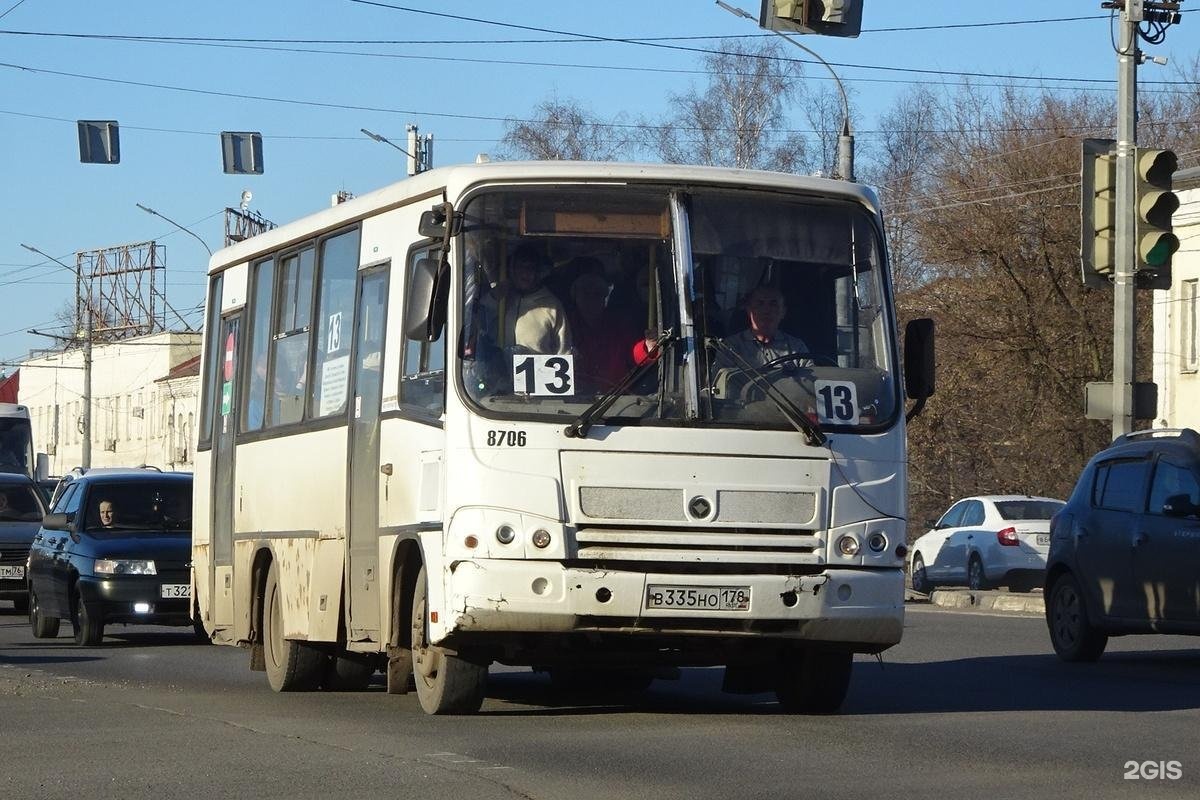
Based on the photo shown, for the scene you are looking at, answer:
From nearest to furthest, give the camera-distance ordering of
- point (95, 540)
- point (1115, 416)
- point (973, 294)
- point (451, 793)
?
point (451, 793)
point (1115, 416)
point (95, 540)
point (973, 294)

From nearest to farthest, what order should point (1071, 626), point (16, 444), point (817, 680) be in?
1. point (817, 680)
2. point (1071, 626)
3. point (16, 444)

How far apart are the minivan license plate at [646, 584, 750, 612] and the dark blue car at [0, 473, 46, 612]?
62.3 ft

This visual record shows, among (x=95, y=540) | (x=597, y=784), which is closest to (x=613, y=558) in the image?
(x=597, y=784)

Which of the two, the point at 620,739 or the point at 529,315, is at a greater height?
the point at 529,315

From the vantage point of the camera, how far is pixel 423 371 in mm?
12094

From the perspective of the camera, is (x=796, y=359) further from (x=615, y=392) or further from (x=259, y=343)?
(x=259, y=343)

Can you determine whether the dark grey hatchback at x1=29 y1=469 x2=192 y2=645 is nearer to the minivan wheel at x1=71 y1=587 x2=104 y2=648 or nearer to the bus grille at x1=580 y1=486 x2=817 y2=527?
the minivan wheel at x1=71 y1=587 x2=104 y2=648

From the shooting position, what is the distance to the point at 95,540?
22703 millimetres

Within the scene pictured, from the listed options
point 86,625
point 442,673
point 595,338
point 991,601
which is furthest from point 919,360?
point 991,601

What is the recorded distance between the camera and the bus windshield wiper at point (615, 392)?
37.3 ft

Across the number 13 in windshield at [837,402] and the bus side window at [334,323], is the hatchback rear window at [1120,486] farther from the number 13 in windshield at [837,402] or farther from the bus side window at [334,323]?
the bus side window at [334,323]

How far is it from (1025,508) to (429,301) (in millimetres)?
23836

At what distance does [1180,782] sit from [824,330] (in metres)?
3.59

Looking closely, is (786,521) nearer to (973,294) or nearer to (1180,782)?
(1180,782)
